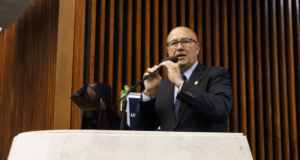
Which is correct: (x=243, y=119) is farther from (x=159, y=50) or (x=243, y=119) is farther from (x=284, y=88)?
(x=159, y=50)

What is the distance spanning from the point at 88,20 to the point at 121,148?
8.88 ft

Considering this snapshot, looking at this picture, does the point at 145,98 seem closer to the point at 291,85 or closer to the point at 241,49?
the point at 241,49

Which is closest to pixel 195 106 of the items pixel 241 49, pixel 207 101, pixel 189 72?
pixel 207 101

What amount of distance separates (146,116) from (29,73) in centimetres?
272

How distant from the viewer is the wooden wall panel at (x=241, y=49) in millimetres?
3215

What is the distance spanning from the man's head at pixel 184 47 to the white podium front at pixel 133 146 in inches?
54.3

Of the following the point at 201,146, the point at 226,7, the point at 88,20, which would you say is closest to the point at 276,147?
the point at 226,7

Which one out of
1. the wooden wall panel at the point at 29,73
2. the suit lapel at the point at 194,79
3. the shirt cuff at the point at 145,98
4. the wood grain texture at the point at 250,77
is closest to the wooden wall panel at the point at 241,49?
the wood grain texture at the point at 250,77

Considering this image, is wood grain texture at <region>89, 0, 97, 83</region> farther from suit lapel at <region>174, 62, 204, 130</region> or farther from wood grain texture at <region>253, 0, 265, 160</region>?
wood grain texture at <region>253, 0, 265, 160</region>

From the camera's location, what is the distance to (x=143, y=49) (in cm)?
329

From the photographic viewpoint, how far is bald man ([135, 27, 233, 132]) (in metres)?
1.57

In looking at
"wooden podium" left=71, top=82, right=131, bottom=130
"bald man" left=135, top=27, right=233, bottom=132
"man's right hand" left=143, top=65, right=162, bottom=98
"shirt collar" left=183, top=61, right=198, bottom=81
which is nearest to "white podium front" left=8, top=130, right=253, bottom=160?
"wooden podium" left=71, top=82, right=131, bottom=130

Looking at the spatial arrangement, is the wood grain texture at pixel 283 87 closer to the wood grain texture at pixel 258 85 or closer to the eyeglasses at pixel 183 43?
the wood grain texture at pixel 258 85

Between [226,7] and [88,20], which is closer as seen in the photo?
[88,20]
